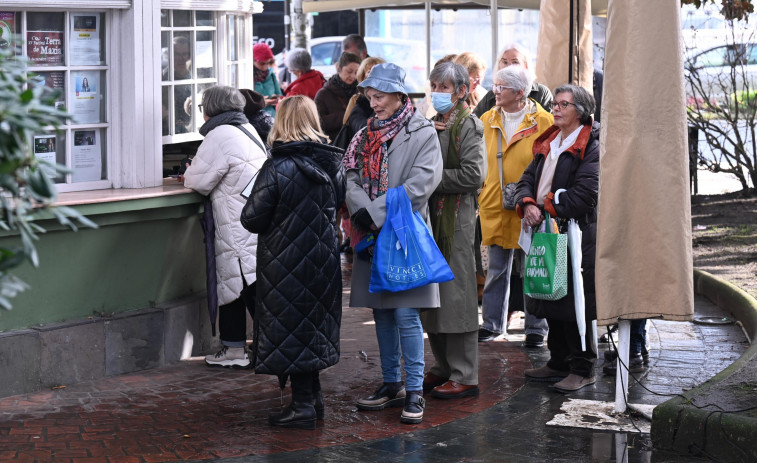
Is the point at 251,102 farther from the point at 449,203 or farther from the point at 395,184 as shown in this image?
Answer: the point at 395,184

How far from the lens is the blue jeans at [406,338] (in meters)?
6.40

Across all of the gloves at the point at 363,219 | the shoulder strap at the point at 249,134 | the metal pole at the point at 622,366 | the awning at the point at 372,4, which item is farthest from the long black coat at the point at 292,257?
the awning at the point at 372,4

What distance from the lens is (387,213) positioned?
6.28 metres

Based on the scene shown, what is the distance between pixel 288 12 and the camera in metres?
27.0

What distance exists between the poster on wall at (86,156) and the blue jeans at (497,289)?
290cm

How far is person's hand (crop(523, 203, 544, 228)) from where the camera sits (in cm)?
702

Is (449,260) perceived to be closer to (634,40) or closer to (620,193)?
(620,193)

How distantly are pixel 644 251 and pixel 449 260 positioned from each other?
118 centimetres

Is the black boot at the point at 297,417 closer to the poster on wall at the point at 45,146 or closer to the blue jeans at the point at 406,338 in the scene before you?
the blue jeans at the point at 406,338

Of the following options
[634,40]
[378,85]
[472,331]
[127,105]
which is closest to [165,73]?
[127,105]

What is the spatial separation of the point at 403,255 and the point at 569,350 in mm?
1623

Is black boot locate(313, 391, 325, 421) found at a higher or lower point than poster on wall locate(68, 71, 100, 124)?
lower

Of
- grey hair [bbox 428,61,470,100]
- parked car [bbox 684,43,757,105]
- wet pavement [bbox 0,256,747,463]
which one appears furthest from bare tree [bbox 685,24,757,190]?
grey hair [bbox 428,61,470,100]

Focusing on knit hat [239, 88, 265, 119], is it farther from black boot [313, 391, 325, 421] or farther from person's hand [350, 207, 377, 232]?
black boot [313, 391, 325, 421]
